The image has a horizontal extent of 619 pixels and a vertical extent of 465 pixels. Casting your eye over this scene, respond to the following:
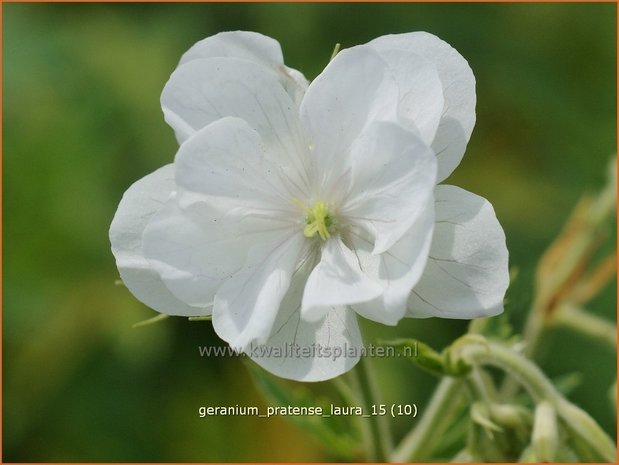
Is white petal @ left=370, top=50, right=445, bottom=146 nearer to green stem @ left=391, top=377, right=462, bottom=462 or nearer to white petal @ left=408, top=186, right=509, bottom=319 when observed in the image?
white petal @ left=408, top=186, right=509, bottom=319

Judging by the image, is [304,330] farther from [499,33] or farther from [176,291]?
[499,33]

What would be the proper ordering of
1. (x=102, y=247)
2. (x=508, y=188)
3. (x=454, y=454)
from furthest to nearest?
1. (x=508, y=188)
2. (x=102, y=247)
3. (x=454, y=454)

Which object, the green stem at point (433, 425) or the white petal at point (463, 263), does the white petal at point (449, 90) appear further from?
the green stem at point (433, 425)

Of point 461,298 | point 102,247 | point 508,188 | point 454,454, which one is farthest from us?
point 508,188

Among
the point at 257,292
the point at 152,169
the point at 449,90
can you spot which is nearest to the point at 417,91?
the point at 449,90

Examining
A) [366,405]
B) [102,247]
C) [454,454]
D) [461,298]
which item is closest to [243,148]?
[461,298]

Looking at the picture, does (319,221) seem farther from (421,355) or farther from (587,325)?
(587,325)

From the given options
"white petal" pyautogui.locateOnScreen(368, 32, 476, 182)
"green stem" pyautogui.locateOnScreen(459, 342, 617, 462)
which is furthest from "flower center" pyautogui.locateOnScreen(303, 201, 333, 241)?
"green stem" pyautogui.locateOnScreen(459, 342, 617, 462)
